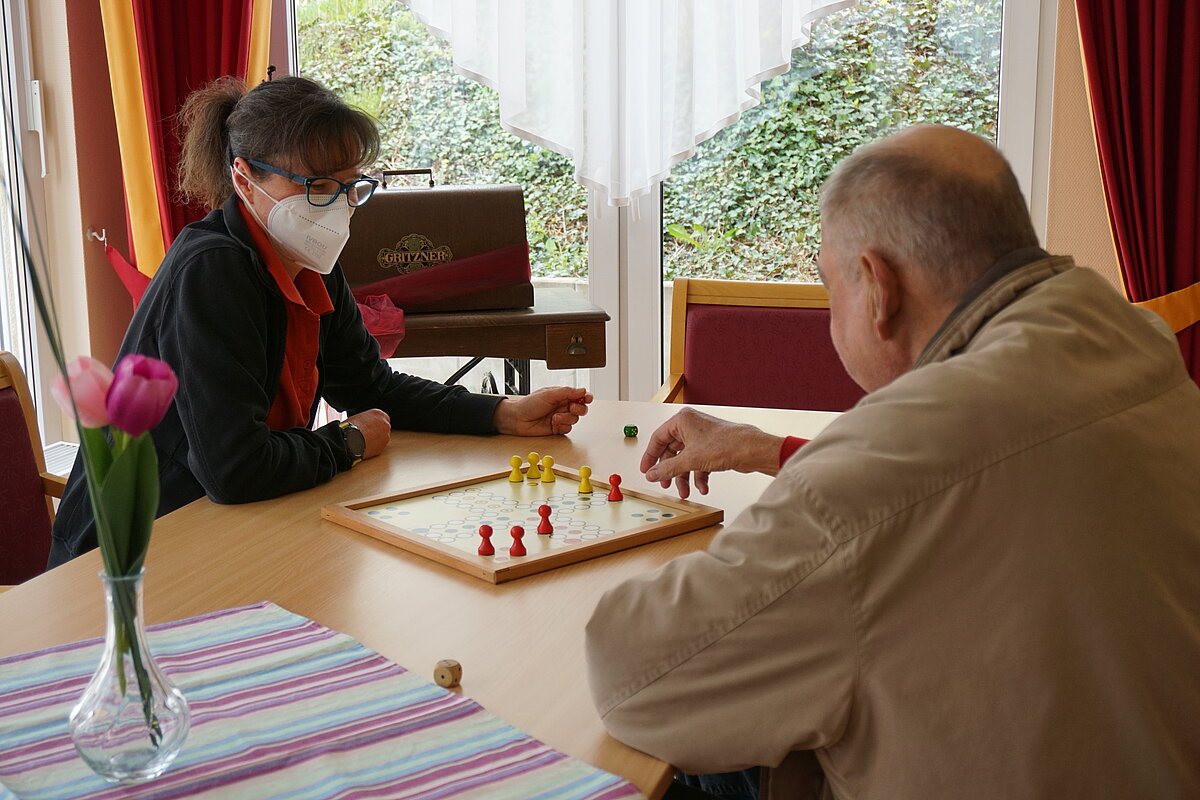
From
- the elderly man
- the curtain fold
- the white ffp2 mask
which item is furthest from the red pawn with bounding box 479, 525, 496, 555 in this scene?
the curtain fold

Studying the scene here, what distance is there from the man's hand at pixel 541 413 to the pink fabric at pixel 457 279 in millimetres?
1075

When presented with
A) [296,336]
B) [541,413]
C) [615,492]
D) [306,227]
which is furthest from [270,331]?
[615,492]

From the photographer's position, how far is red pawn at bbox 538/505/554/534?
150 centimetres

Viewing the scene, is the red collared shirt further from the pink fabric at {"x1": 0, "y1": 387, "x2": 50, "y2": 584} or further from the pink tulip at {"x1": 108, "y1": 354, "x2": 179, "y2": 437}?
the pink tulip at {"x1": 108, "y1": 354, "x2": 179, "y2": 437}

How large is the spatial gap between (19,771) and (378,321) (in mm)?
2079

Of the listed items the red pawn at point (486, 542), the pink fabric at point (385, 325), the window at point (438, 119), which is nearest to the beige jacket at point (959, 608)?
the red pawn at point (486, 542)

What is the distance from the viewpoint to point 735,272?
3.84m

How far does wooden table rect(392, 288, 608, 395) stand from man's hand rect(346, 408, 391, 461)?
1.08 m

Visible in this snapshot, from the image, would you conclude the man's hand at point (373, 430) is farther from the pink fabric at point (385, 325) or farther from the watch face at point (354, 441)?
the pink fabric at point (385, 325)

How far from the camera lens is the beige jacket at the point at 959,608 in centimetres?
94

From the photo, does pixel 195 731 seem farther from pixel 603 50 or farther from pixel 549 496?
pixel 603 50

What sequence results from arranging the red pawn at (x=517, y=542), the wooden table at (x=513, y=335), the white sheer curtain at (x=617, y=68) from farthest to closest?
the white sheer curtain at (x=617, y=68), the wooden table at (x=513, y=335), the red pawn at (x=517, y=542)

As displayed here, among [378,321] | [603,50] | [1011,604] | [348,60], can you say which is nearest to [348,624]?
[1011,604]

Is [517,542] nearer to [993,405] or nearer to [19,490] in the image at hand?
[993,405]
